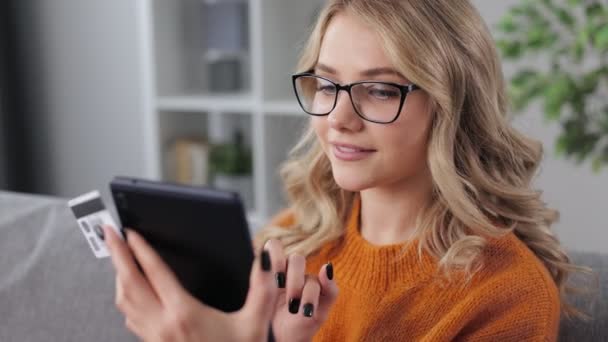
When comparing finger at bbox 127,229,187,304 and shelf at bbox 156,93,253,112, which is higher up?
finger at bbox 127,229,187,304

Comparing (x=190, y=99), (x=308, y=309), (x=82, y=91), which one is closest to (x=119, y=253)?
(x=308, y=309)

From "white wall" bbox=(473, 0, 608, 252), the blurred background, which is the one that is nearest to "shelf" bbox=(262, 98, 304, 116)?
the blurred background

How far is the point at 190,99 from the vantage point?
279 cm

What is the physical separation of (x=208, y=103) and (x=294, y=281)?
1.89 metres

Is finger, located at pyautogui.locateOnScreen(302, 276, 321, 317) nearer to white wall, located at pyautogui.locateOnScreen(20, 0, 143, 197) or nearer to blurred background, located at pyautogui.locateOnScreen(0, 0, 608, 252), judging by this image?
blurred background, located at pyautogui.locateOnScreen(0, 0, 608, 252)

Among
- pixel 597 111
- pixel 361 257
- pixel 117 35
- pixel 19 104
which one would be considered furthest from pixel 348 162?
pixel 19 104

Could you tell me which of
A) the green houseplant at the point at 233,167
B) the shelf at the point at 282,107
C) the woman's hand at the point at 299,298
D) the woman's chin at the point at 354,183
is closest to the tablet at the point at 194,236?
the woman's hand at the point at 299,298

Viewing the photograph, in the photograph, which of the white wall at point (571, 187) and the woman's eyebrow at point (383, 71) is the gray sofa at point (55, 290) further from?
the white wall at point (571, 187)

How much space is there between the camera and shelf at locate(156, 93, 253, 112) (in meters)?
2.66

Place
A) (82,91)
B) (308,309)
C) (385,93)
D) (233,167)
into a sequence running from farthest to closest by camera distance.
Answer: (82,91)
(233,167)
(385,93)
(308,309)

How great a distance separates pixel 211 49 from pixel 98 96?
0.93 m

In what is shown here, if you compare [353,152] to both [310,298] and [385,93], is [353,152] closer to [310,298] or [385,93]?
[385,93]

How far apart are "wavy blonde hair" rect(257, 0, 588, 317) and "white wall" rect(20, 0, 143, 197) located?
8.02ft

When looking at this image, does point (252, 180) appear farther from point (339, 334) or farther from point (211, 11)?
point (339, 334)
